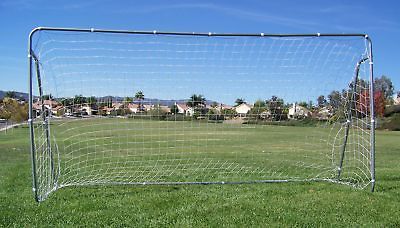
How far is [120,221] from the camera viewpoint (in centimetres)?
547

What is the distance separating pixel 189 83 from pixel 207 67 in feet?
1.58

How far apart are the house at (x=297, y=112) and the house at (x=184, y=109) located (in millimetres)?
2218

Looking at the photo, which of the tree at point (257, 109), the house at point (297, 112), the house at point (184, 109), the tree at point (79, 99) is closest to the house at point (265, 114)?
the tree at point (257, 109)

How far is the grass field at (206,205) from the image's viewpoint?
217 inches

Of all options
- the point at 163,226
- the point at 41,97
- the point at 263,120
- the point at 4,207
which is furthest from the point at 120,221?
the point at 263,120

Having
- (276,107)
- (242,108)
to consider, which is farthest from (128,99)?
(276,107)

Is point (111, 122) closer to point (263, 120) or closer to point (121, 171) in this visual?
point (121, 171)

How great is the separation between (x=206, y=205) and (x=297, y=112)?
430 centimetres

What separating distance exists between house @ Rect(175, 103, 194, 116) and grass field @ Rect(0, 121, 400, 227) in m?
1.98

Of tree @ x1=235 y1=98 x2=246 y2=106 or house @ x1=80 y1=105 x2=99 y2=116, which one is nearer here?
house @ x1=80 y1=105 x2=99 y2=116

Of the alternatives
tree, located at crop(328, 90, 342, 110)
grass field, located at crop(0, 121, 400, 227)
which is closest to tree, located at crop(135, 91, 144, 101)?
grass field, located at crop(0, 121, 400, 227)

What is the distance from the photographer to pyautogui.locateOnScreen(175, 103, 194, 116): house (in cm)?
905

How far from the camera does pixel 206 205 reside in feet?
20.6

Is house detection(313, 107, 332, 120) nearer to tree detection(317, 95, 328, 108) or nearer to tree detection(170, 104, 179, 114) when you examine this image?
tree detection(317, 95, 328, 108)
